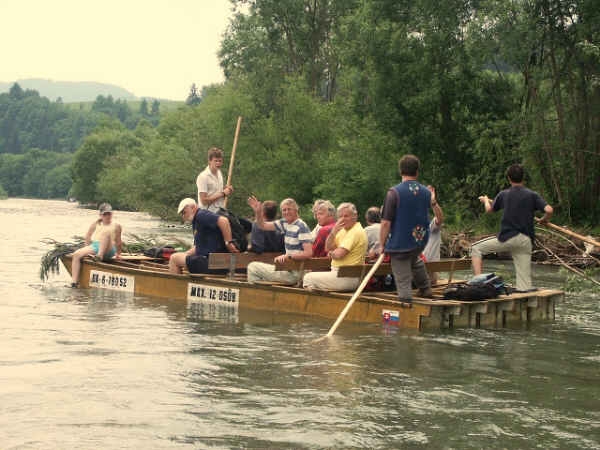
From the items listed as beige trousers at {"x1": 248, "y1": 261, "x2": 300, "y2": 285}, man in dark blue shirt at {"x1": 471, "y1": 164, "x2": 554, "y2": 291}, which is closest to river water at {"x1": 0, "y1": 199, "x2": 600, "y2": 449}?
beige trousers at {"x1": 248, "y1": 261, "x2": 300, "y2": 285}

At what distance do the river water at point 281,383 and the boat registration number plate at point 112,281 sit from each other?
1.60m

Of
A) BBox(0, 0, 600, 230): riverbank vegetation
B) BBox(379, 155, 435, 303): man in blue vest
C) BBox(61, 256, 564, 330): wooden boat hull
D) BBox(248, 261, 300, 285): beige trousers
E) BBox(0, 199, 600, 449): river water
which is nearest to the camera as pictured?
BBox(0, 199, 600, 449): river water

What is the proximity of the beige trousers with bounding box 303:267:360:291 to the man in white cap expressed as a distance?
1.57 meters

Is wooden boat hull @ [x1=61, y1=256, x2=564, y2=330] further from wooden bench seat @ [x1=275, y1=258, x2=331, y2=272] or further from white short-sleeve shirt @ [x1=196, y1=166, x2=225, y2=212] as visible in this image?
white short-sleeve shirt @ [x1=196, y1=166, x2=225, y2=212]

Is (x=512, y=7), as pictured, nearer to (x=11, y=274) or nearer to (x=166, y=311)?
(x=11, y=274)

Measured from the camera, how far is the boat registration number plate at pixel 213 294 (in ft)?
43.2

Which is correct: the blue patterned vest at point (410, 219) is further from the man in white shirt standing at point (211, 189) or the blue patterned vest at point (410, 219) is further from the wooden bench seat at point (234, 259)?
the man in white shirt standing at point (211, 189)

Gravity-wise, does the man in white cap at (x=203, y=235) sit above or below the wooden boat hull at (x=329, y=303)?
above

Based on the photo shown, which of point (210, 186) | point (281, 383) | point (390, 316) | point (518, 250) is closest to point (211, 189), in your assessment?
point (210, 186)

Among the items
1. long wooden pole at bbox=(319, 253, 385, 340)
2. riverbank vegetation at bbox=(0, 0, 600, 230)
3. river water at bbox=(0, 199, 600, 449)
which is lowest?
river water at bbox=(0, 199, 600, 449)

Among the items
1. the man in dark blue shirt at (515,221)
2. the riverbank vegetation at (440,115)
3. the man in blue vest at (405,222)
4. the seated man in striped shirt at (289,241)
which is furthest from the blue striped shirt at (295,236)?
the riverbank vegetation at (440,115)

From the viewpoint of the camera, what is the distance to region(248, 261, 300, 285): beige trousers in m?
13.0

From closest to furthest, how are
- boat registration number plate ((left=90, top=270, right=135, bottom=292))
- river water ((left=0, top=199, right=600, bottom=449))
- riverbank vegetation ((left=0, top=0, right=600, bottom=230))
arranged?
river water ((left=0, top=199, right=600, bottom=449)) → boat registration number plate ((left=90, top=270, right=135, bottom=292)) → riverbank vegetation ((left=0, top=0, right=600, bottom=230))

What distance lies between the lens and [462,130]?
3447 cm
